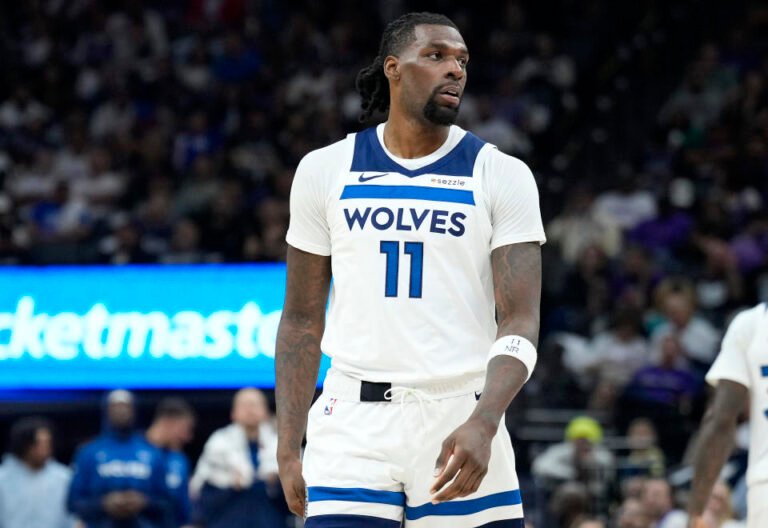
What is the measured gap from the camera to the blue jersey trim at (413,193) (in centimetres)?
448

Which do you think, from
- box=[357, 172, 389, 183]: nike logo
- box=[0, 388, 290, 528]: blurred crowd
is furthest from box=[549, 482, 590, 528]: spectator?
box=[357, 172, 389, 183]: nike logo

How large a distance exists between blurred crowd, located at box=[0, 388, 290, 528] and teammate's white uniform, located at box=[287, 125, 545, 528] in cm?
628

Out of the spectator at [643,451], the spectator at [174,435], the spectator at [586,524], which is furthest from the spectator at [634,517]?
the spectator at [174,435]

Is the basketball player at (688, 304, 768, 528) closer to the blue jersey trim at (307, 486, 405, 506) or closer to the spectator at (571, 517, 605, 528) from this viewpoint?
the blue jersey trim at (307, 486, 405, 506)

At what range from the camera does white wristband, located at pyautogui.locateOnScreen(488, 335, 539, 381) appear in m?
4.27

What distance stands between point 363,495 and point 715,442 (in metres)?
2.13

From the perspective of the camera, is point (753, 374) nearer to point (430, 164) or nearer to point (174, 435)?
point (430, 164)

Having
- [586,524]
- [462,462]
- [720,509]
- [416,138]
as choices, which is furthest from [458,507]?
[586,524]

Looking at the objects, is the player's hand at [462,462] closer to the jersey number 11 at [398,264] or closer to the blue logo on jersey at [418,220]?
the jersey number 11 at [398,264]

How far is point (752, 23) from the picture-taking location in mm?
17312

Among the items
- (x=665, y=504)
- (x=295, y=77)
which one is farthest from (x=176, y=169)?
(x=665, y=504)

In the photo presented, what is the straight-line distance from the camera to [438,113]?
15.0 ft

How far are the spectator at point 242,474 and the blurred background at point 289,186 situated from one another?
6.0 inches

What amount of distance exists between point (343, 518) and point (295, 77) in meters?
14.6
